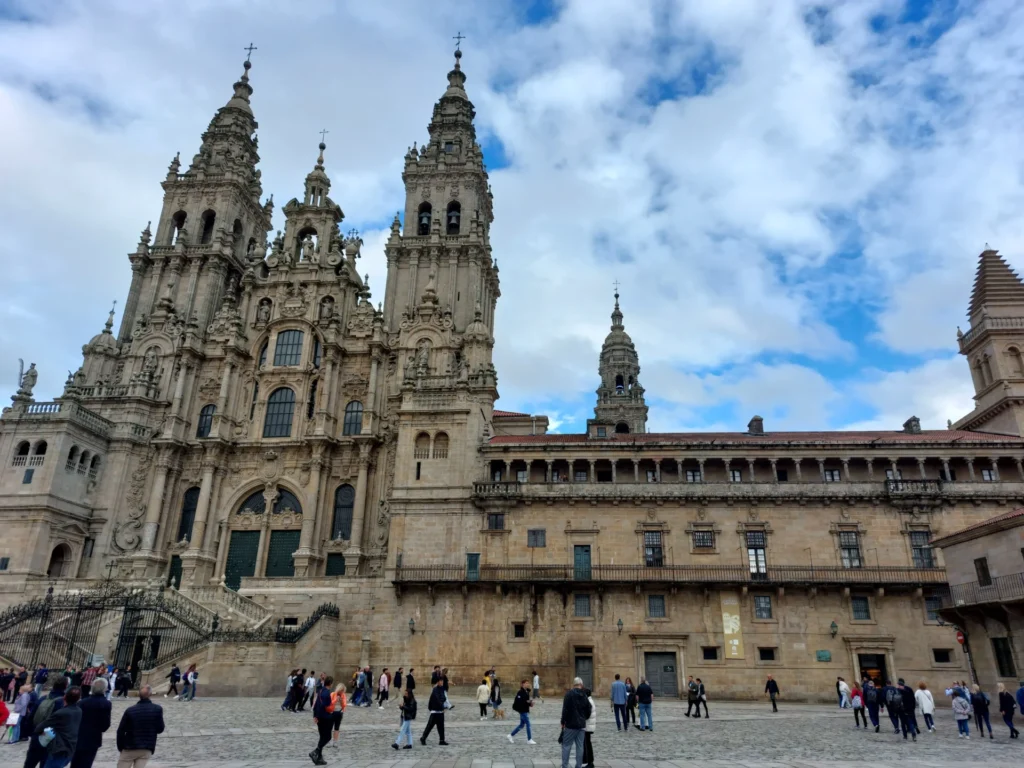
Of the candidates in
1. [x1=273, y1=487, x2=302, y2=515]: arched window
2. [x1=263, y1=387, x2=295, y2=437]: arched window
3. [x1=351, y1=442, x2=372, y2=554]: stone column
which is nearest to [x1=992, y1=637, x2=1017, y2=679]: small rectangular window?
[x1=351, y1=442, x2=372, y2=554]: stone column

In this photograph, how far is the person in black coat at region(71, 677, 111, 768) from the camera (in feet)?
29.4

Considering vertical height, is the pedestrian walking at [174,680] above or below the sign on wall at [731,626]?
below

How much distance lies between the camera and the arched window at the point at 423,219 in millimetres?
53616

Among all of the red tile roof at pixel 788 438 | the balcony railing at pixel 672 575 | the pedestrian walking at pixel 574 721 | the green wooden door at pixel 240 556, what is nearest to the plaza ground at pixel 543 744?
the pedestrian walking at pixel 574 721

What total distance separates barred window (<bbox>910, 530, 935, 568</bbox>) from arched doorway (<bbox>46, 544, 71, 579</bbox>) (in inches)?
1879

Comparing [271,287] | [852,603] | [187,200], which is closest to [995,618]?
[852,603]

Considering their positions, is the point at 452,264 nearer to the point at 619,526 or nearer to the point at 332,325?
the point at 332,325

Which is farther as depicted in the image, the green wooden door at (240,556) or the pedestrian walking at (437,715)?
the green wooden door at (240,556)

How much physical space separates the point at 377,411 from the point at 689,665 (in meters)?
24.5

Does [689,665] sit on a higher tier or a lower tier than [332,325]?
lower

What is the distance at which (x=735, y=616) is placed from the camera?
34.3 metres

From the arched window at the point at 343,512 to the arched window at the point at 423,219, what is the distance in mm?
20205

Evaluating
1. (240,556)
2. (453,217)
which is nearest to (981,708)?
(240,556)

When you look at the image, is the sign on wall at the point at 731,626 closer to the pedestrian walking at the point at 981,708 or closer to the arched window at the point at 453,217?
the pedestrian walking at the point at 981,708
